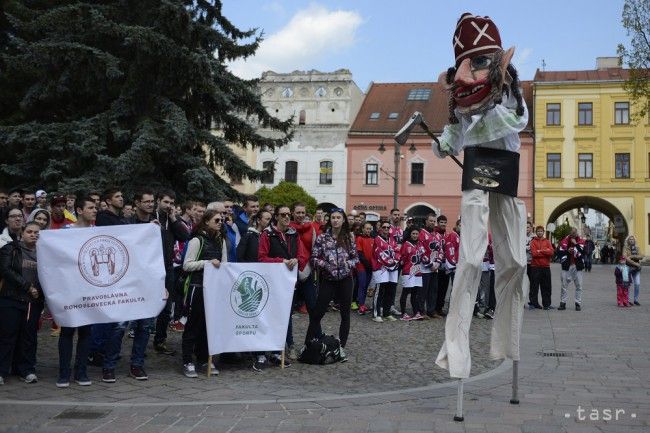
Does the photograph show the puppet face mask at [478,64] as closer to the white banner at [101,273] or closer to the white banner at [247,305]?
the white banner at [247,305]

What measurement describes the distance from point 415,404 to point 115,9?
15006 millimetres

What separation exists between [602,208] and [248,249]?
48.8 metres

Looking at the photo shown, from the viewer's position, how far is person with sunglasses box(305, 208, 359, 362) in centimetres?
886

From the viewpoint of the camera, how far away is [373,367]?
26.9 feet

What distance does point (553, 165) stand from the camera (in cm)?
4922

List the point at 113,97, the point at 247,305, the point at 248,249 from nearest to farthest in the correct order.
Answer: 1. the point at 247,305
2. the point at 248,249
3. the point at 113,97

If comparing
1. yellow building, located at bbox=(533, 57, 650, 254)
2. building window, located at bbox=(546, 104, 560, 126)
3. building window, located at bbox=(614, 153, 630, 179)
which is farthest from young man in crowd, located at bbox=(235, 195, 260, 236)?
building window, located at bbox=(614, 153, 630, 179)

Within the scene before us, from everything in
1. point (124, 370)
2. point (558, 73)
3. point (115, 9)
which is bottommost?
point (124, 370)

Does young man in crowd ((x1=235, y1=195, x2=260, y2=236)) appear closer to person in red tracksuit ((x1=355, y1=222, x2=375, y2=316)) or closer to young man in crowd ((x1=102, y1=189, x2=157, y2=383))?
young man in crowd ((x1=102, y1=189, x2=157, y2=383))

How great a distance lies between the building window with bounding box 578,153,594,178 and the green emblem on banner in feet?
148

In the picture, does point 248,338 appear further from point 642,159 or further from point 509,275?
point 642,159

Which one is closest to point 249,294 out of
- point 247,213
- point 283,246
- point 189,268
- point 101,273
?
point 189,268

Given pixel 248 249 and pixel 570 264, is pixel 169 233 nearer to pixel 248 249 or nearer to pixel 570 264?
pixel 248 249

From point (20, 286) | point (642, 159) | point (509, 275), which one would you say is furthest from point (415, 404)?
point (642, 159)
